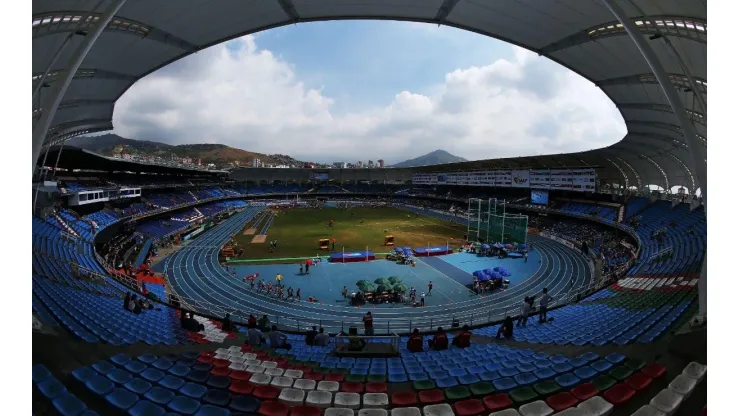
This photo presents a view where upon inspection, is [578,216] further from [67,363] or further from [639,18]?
[67,363]

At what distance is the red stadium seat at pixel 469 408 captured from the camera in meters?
6.18

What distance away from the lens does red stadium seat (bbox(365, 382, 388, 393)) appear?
737cm

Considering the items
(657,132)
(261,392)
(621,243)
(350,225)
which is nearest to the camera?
(261,392)

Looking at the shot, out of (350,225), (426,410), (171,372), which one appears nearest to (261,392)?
(171,372)

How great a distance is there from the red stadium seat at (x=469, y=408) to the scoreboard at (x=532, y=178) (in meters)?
42.6

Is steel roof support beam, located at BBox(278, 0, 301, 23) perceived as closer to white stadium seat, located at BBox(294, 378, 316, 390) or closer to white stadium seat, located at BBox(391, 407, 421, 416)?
white stadium seat, located at BBox(294, 378, 316, 390)

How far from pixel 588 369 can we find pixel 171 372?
9872 mm

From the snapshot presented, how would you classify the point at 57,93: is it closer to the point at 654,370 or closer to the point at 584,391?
the point at 584,391

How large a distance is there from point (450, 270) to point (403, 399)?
23.4 metres

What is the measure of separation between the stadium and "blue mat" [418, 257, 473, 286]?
25 centimetres

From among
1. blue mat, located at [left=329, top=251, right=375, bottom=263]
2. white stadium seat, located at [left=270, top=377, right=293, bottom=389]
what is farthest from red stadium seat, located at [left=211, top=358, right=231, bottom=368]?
blue mat, located at [left=329, top=251, right=375, bottom=263]

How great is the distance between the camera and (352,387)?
297 inches

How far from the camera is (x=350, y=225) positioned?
177 feet

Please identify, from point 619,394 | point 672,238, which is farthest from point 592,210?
point 619,394
